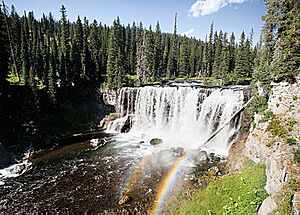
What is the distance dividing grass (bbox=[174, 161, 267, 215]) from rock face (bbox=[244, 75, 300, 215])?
823 mm

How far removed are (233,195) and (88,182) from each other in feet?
51.5

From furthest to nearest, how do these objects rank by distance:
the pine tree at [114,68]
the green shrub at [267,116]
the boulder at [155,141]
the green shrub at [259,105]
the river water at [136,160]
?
1. the pine tree at [114,68]
2. the boulder at [155,141]
3. the green shrub at [259,105]
4. the green shrub at [267,116]
5. the river water at [136,160]

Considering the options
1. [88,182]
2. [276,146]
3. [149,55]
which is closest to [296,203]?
[276,146]

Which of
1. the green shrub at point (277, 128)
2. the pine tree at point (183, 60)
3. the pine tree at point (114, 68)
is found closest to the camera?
the green shrub at point (277, 128)

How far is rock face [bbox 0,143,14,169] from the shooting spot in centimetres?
3127

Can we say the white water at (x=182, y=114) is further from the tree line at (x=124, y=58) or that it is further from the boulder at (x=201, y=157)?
the tree line at (x=124, y=58)

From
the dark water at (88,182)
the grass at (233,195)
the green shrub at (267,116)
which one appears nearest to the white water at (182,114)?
the dark water at (88,182)

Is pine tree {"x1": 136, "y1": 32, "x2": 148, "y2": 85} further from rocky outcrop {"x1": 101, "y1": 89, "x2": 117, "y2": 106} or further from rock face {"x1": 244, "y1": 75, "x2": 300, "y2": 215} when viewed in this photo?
rock face {"x1": 244, "y1": 75, "x2": 300, "y2": 215}

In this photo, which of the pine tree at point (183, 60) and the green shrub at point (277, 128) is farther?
the pine tree at point (183, 60)

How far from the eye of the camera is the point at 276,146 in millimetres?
20969

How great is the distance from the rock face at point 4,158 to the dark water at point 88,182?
3238 mm

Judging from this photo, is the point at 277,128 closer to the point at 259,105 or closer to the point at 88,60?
the point at 259,105

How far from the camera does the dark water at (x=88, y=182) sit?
22.2 metres

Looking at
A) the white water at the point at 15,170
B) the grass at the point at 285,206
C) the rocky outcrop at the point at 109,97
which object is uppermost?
the rocky outcrop at the point at 109,97
